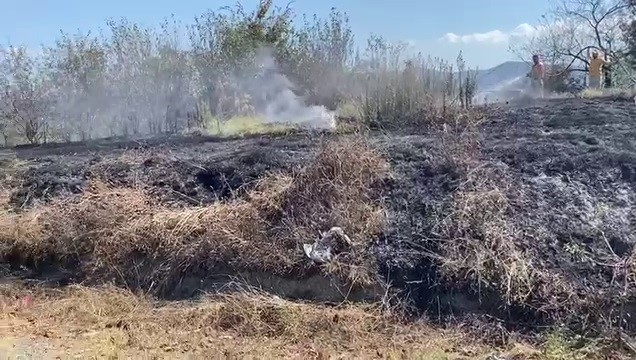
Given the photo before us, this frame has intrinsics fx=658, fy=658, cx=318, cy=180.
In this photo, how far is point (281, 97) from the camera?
12750 millimetres

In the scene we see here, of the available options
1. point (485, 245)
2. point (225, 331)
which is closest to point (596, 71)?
point (485, 245)

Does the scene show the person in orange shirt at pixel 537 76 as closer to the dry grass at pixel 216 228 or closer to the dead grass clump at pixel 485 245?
the dry grass at pixel 216 228

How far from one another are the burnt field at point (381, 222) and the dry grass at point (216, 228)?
1 centimetres

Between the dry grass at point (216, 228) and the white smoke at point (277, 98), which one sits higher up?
the white smoke at point (277, 98)

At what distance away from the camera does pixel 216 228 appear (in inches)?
242

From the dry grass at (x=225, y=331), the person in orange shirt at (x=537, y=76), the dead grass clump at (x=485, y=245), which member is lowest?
the dry grass at (x=225, y=331)

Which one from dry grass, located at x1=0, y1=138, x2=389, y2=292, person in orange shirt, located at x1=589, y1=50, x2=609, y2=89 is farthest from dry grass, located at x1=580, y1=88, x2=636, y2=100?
dry grass, located at x1=0, y1=138, x2=389, y2=292

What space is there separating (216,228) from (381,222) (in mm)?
1540

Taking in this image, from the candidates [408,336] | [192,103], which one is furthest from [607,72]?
[408,336]

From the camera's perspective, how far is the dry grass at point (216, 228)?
5.86 meters

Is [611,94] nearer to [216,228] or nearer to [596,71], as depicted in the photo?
[596,71]

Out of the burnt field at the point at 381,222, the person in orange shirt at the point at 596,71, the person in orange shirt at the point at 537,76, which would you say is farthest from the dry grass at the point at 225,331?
the person in orange shirt at the point at 537,76

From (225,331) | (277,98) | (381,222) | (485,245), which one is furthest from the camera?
(277,98)

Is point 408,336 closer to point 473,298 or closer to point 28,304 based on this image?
point 473,298
